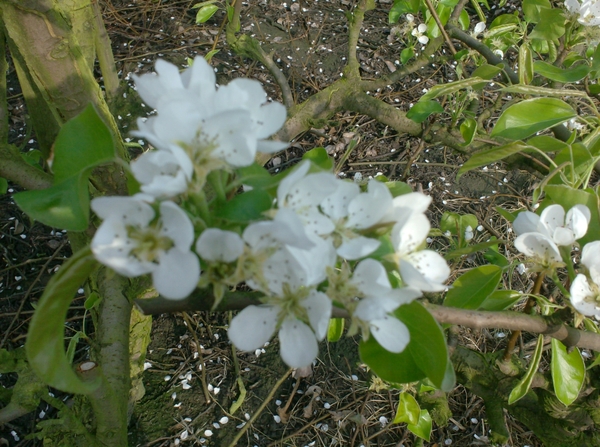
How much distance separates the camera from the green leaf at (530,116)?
2.89ft

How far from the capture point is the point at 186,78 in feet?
1.81

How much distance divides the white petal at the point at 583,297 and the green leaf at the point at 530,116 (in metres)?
0.29

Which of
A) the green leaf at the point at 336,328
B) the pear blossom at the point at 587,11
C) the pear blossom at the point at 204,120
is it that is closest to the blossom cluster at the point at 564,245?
the green leaf at the point at 336,328

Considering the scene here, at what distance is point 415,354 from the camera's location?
0.58 metres

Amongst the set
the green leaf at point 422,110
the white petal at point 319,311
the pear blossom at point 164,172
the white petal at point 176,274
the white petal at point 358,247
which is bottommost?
the green leaf at point 422,110

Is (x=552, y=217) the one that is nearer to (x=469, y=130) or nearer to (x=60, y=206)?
(x=469, y=130)

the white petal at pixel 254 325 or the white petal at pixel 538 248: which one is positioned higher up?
the white petal at pixel 254 325

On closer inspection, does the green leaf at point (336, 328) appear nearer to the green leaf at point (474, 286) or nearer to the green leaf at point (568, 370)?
the green leaf at point (474, 286)

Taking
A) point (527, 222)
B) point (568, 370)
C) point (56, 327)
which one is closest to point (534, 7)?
point (527, 222)

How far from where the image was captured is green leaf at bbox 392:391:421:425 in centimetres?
135

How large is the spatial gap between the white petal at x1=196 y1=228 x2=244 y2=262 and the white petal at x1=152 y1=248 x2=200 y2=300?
0.04 ft

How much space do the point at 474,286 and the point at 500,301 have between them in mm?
90

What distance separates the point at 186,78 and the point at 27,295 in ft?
5.35

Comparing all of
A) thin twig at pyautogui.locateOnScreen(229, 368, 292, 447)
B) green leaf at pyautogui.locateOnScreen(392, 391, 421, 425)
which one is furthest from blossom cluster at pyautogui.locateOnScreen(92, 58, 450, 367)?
thin twig at pyautogui.locateOnScreen(229, 368, 292, 447)
